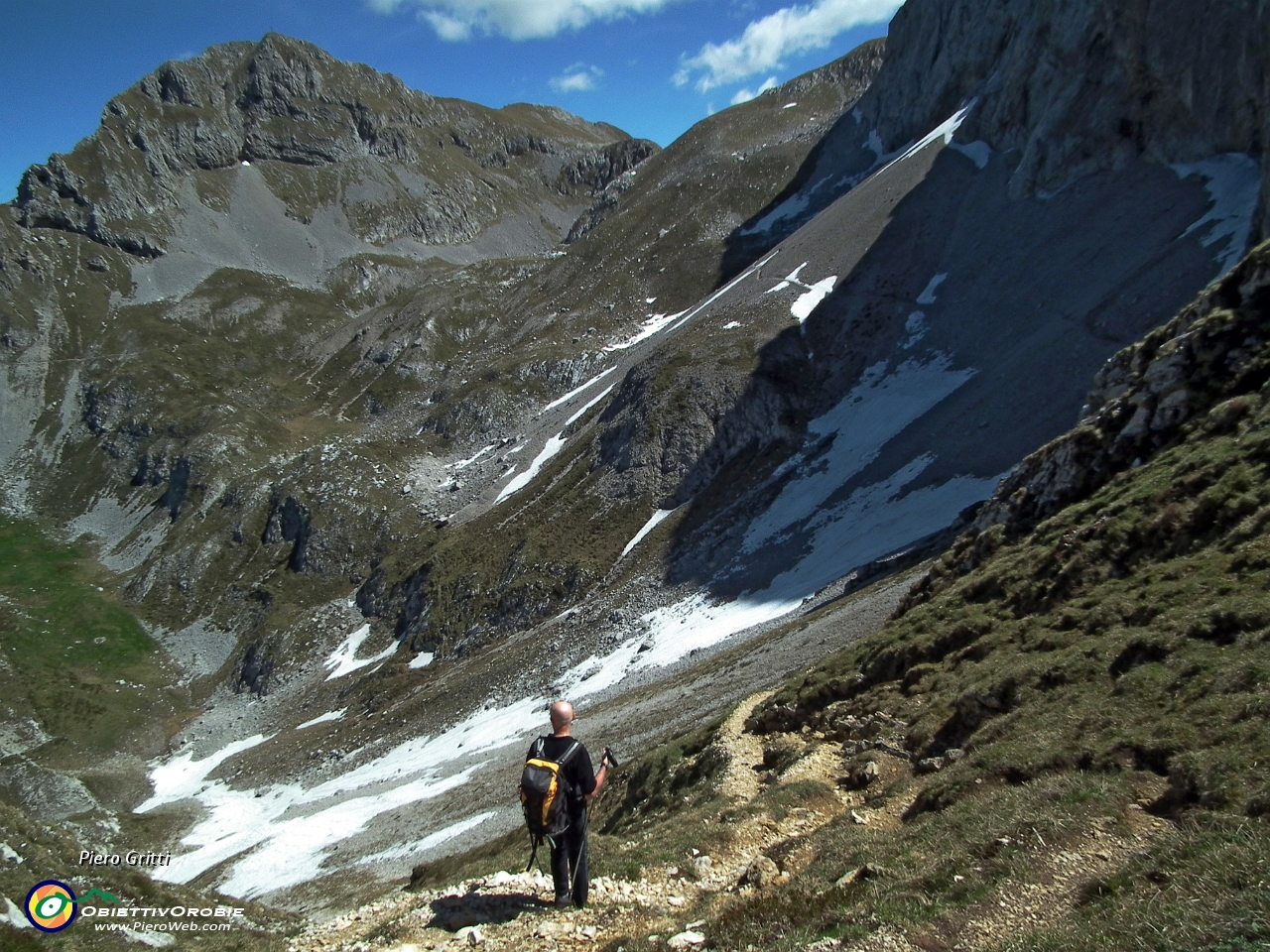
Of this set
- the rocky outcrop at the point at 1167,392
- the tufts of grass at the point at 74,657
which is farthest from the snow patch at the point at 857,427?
the tufts of grass at the point at 74,657

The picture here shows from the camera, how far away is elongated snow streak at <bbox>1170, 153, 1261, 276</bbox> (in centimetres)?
4877

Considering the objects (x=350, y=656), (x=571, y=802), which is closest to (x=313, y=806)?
(x=350, y=656)

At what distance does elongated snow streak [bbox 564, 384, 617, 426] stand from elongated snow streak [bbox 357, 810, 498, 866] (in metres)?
59.1

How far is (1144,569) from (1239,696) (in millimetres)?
6756

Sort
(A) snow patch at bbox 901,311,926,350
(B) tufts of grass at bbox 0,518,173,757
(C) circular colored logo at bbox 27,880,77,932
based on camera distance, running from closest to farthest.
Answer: (C) circular colored logo at bbox 27,880,77,932
(A) snow patch at bbox 901,311,926,350
(B) tufts of grass at bbox 0,518,173,757

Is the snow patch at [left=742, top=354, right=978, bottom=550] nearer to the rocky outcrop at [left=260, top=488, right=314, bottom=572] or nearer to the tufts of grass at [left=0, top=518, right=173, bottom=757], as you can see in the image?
the rocky outcrop at [left=260, top=488, right=314, bottom=572]

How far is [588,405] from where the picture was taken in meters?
91.9

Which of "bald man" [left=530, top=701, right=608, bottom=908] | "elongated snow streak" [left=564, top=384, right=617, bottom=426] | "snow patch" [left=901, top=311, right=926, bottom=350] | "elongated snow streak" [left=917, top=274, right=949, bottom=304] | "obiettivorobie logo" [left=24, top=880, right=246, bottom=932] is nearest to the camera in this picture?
"bald man" [left=530, top=701, right=608, bottom=908]

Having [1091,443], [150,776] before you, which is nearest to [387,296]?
[150,776]

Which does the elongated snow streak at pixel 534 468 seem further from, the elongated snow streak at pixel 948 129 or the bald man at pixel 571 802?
the bald man at pixel 571 802

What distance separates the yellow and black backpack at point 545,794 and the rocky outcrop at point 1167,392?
19.0 m

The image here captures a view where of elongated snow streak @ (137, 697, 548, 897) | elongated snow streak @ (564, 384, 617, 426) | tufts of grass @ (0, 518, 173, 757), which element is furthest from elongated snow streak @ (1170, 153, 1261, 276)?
tufts of grass @ (0, 518, 173, 757)

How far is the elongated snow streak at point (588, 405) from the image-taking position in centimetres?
8926

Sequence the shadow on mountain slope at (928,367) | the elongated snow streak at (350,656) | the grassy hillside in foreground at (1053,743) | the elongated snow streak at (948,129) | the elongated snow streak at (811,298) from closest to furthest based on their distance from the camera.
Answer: the grassy hillside in foreground at (1053,743) → the shadow on mountain slope at (928,367) → the elongated snow streak at (350,656) → the elongated snow streak at (811,298) → the elongated snow streak at (948,129)
